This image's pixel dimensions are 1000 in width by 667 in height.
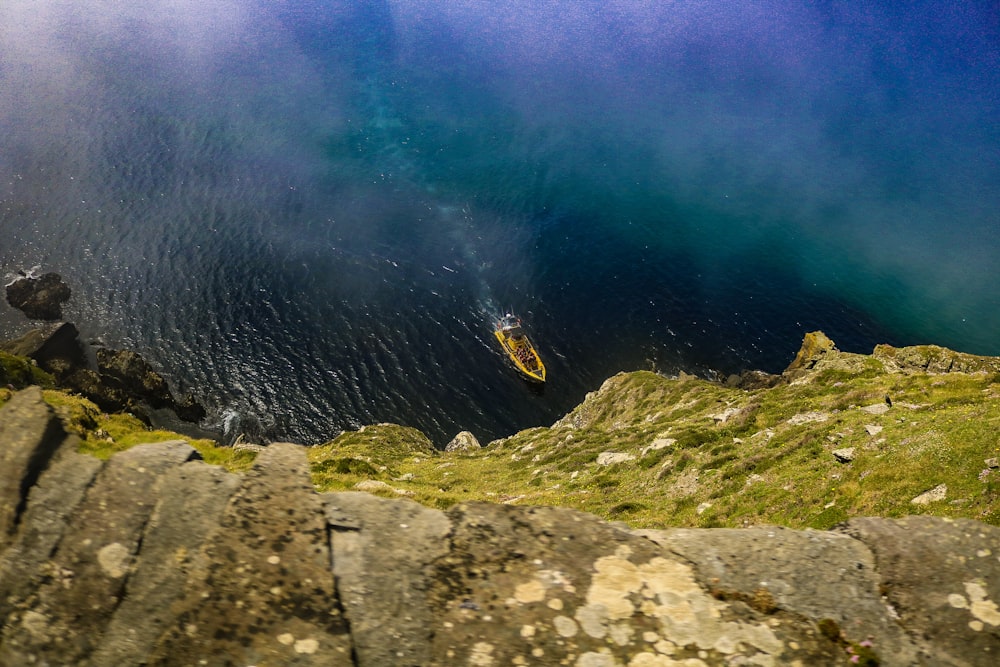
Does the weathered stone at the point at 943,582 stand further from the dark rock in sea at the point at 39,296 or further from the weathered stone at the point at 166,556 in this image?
the dark rock in sea at the point at 39,296

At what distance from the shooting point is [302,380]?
93.1m

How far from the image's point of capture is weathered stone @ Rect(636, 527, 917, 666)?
11.3m

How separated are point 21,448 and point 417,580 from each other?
9626 mm

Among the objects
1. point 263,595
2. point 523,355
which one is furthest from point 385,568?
point 523,355

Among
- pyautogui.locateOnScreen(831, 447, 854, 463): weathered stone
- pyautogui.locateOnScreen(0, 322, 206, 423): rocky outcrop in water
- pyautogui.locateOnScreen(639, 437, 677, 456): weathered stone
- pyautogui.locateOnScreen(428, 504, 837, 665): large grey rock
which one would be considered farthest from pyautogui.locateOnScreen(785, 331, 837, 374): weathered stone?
pyautogui.locateOnScreen(0, 322, 206, 423): rocky outcrop in water

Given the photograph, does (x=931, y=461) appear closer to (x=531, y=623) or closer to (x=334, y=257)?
(x=531, y=623)

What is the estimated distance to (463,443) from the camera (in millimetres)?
81750

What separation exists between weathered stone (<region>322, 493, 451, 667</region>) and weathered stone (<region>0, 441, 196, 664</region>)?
4.09m

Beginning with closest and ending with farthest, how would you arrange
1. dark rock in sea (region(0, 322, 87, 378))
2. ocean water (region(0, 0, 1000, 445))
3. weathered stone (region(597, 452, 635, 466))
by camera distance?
weathered stone (region(597, 452, 635, 466))
dark rock in sea (region(0, 322, 87, 378))
ocean water (region(0, 0, 1000, 445))

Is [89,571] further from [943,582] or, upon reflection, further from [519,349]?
[519,349]

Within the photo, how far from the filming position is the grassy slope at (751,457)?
23703mm

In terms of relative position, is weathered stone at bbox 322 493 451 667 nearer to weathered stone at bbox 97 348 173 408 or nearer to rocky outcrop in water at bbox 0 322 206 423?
rocky outcrop in water at bbox 0 322 206 423

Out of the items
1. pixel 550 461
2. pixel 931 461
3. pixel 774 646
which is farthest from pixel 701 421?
pixel 774 646

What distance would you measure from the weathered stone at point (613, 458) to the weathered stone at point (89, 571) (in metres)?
36.5
